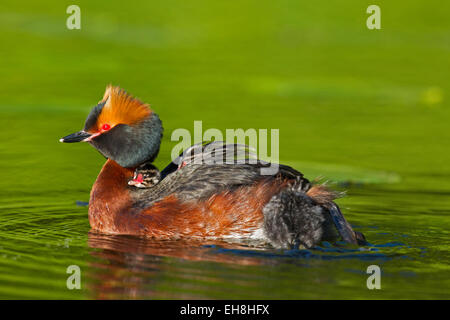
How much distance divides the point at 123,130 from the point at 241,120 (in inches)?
206

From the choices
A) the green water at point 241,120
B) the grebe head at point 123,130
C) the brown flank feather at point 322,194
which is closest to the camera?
the green water at point 241,120

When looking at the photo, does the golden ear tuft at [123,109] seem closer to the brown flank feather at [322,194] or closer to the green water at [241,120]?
the green water at [241,120]

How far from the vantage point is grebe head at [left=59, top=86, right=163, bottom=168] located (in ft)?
33.1

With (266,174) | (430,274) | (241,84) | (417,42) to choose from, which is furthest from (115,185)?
(417,42)

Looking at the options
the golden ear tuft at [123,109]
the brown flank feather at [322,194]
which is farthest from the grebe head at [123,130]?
the brown flank feather at [322,194]

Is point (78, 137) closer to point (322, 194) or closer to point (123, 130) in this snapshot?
point (123, 130)

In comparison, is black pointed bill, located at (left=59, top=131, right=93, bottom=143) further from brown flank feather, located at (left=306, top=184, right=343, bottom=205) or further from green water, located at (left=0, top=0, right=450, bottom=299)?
brown flank feather, located at (left=306, top=184, right=343, bottom=205)

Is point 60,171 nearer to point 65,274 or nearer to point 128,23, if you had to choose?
point 65,274

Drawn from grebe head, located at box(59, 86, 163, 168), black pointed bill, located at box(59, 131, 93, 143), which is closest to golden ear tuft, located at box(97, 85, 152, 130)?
grebe head, located at box(59, 86, 163, 168)

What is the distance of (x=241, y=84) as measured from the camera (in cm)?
1803

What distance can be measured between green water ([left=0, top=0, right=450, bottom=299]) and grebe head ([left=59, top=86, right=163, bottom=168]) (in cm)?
94

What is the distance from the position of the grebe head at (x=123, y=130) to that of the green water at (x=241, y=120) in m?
0.94

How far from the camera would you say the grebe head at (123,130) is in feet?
33.1
